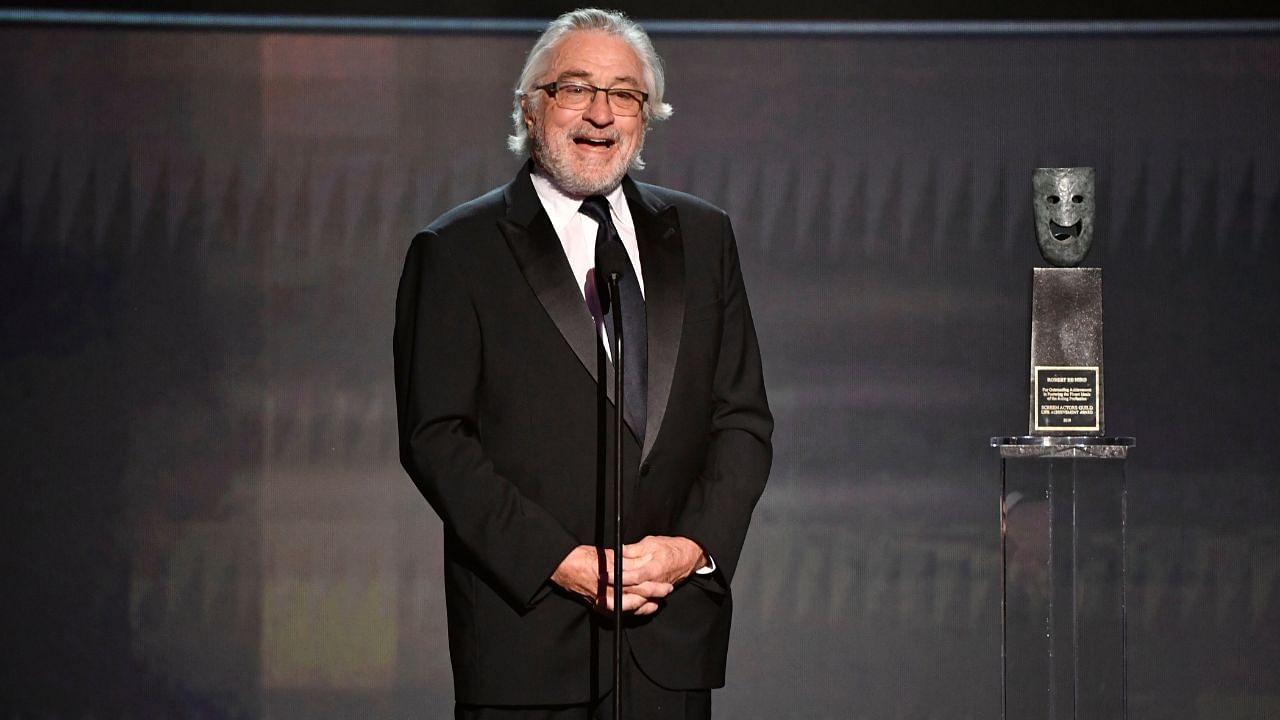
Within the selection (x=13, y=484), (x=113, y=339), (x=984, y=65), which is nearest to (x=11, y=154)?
(x=113, y=339)

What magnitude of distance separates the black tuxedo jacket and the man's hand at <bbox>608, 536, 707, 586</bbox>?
0.03 m

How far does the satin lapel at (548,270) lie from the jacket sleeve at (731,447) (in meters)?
0.26

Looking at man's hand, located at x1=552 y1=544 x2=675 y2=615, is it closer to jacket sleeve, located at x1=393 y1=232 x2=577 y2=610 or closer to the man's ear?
jacket sleeve, located at x1=393 y1=232 x2=577 y2=610

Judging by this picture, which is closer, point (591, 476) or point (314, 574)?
point (591, 476)

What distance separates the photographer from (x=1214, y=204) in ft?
13.5

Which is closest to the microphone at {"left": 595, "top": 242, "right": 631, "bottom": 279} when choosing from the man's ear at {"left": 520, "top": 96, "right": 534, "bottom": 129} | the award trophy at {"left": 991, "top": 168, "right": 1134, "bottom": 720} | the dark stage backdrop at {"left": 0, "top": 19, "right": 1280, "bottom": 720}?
the man's ear at {"left": 520, "top": 96, "right": 534, "bottom": 129}

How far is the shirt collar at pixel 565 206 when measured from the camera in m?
2.42

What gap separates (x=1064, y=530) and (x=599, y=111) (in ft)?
4.83

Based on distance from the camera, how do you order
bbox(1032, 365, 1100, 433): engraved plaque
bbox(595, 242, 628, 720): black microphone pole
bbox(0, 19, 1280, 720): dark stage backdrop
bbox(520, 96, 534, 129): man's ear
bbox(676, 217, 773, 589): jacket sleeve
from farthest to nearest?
bbox(0, 19, 1280, 720): dark stage backdrop < bbox(1032, 365, 1100, 433): engraved plaque < bbox(520, 96, 534, 129): man's ear < bbox(676, 217, 773, 589): jacket sleeve < bbox(595, 242, 628, 720): black microphone pole

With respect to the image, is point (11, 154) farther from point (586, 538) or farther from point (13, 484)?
point (586, 538)

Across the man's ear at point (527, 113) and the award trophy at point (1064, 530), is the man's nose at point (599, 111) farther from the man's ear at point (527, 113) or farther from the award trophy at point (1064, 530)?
the award trophy at point (1064, 530)

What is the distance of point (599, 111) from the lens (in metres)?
2.37

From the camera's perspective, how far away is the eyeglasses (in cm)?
238

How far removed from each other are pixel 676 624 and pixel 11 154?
2.76 meters
